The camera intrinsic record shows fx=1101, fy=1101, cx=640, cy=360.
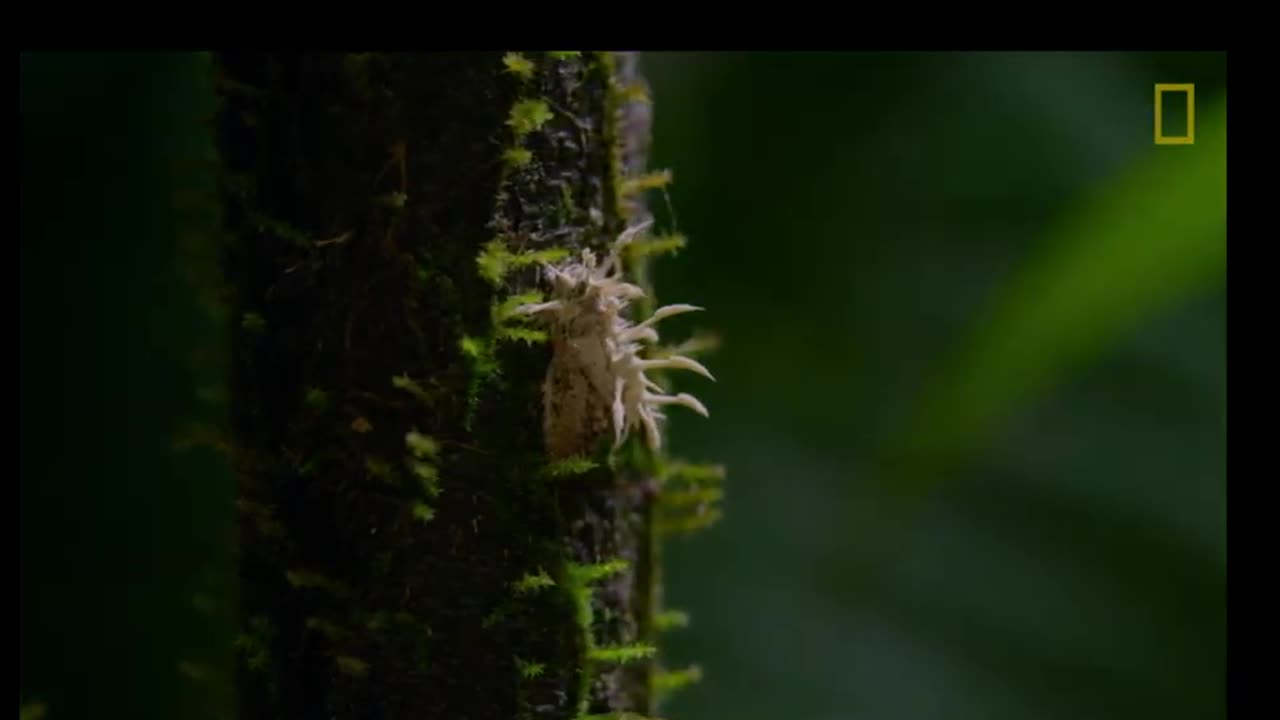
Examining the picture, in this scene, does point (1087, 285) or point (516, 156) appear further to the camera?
point (1087, 285)

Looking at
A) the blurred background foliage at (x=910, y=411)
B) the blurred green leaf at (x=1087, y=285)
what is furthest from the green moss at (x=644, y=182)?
the blurred background foliage at (x=910, y=411)

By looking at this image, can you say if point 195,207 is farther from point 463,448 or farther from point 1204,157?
point 1204,157

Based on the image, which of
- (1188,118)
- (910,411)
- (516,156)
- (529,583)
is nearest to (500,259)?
(516,156)

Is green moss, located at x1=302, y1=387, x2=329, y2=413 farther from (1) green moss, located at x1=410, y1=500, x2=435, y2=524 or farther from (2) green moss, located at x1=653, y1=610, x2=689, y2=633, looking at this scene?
(2) green moss, located at x1=653, y1=610, x2=689, y2=633

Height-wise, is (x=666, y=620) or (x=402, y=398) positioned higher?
(x=402, y=398)

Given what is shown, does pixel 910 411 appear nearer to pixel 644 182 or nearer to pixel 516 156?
pixel 644 182

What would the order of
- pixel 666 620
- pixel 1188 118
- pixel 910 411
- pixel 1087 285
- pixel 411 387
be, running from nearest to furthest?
pixel 411 387, pixel 666 620, pixel 1188 118, pixel 1087 285, pixel 910 411

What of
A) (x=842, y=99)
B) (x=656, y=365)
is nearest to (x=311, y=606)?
(x=656, y=365)
